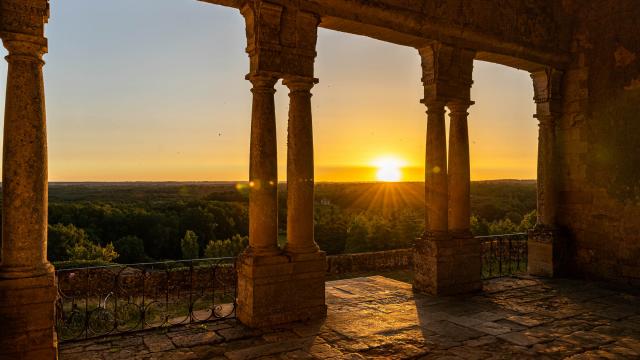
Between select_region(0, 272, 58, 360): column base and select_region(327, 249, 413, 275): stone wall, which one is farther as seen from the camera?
select_region(327, 249, 413, 275): stone wall

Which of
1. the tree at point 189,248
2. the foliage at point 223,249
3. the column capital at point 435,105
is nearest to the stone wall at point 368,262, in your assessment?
the column capital at point 435,105

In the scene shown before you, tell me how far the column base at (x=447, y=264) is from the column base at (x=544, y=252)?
2.48 m

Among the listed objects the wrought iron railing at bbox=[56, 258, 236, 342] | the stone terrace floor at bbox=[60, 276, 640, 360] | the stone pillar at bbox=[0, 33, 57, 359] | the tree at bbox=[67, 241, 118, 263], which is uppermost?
the stone pillar at bbox=[0, 33, 57, 359]

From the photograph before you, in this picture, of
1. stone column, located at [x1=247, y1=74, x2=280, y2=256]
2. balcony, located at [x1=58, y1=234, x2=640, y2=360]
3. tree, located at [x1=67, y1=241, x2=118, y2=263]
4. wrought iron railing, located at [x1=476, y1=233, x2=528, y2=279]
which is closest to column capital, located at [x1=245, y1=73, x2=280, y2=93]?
stone column, located at [x1=247, y1=74, x2=280, y2=256]

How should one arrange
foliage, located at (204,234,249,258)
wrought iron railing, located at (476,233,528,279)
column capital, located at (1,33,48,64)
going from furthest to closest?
foliage, located at (204,234,249,258) → wrought iron railing, located at (476,233,528,279) → column capital, located at (1,33,48,64)

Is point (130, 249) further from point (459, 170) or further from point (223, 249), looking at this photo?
point (459, 170)

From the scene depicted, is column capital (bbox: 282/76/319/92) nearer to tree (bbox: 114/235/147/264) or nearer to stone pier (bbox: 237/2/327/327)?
stone pier (bbox: 237/2/327/327)

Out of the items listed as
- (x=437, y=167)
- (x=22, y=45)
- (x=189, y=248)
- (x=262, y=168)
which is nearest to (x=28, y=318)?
(x=22, y=45)

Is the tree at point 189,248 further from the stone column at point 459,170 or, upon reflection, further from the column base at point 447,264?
the stone column at point 459,170

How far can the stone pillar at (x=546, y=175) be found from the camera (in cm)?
1016

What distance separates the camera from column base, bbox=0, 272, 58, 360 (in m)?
4.81

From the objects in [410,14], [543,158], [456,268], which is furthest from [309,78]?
[543,158]

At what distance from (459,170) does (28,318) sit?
7.53 meters

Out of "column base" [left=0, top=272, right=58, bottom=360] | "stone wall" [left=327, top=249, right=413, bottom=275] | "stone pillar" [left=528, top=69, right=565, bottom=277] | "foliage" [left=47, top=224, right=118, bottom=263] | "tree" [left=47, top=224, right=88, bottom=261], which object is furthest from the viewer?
"tree" [left=47, top=224, right=88, bottom=261]
